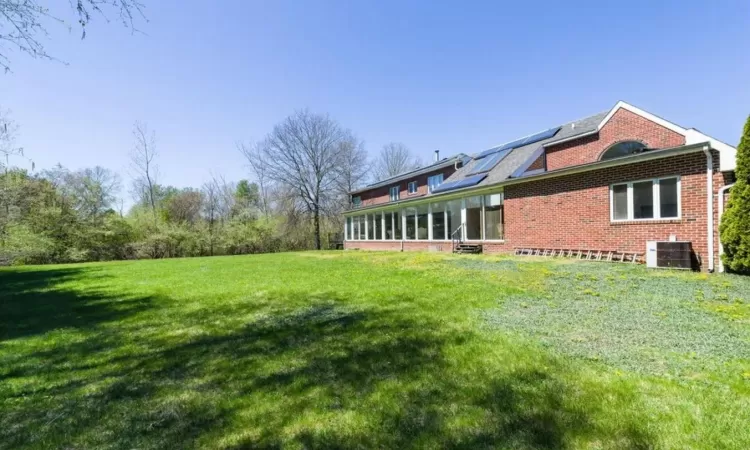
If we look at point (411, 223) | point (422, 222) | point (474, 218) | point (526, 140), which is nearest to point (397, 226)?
point (411, 223)

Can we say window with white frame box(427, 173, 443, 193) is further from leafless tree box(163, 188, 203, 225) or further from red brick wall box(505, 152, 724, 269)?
leafless tree box(163, 188, 203, 225)

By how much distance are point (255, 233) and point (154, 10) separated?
2715 centimetres

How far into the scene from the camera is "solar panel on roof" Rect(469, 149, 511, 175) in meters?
17.7

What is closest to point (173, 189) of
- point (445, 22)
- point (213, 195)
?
point (213, 195)

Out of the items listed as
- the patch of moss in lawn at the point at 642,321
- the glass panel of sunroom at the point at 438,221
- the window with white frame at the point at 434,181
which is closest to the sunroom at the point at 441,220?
the glass panel of sunroom at the point at 438,221

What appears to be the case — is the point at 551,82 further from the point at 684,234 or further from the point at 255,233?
the point at 255,233

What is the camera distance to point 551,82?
1659cm

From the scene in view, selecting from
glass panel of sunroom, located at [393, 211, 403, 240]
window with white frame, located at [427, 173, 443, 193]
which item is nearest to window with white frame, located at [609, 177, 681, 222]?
glass panel of sunroom, located at [393, 211, 403, 240]

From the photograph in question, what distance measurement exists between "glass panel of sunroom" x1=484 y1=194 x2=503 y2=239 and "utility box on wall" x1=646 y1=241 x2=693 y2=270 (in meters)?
5.66

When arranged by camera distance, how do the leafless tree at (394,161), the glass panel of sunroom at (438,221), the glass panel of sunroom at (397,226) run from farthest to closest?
1. the leafless tree at (394,161)
2. the glass panel of sunroom at (397,226)
3. the glass panel of sunroom at (438,221)

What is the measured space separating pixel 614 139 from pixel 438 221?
8020 mm

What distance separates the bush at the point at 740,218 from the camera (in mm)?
7113

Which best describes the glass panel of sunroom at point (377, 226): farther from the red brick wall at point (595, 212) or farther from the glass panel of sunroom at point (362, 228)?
the red brick wall at point (595, 212)

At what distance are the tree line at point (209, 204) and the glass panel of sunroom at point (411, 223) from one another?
14.0 metres
